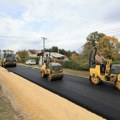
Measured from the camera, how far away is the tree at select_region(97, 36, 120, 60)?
5847cm

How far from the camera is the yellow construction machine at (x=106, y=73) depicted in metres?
15.7

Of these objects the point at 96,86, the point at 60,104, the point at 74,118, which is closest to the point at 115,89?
the point at 96,86

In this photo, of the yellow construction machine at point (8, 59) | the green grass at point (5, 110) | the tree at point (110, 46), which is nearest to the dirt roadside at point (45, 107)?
the green grass at point (5, 110)

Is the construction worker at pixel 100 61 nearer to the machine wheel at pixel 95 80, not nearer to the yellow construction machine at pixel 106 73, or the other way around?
the yellow construction machine at pixel 106 73

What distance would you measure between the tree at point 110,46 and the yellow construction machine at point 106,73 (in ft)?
131

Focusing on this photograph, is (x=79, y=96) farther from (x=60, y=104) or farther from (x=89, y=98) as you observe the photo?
(x=60, y=104)

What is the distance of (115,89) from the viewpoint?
15.4 meters

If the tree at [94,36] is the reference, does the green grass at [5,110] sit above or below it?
below

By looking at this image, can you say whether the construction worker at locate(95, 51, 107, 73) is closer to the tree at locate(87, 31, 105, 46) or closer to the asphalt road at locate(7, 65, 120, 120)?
the asphalt road at locate(7, 65, 120, 120)

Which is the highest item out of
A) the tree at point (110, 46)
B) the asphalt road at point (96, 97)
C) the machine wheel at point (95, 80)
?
the tree at point (110, 46)

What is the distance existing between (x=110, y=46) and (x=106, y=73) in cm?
4584

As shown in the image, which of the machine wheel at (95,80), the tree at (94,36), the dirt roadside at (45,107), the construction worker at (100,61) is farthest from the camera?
the tree at (94,36)

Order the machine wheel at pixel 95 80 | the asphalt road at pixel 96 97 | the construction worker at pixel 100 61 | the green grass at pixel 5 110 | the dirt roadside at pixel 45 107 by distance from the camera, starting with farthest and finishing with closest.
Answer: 1. the machine wheel at pixel 95 80
2. the construction worker at pixel 100 61
3. the asphalt road at pixel 96 97
4. the dirt roadside at pixel 45 107
5. the green grass at pixel 5 110

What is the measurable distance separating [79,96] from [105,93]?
61.0 inches
